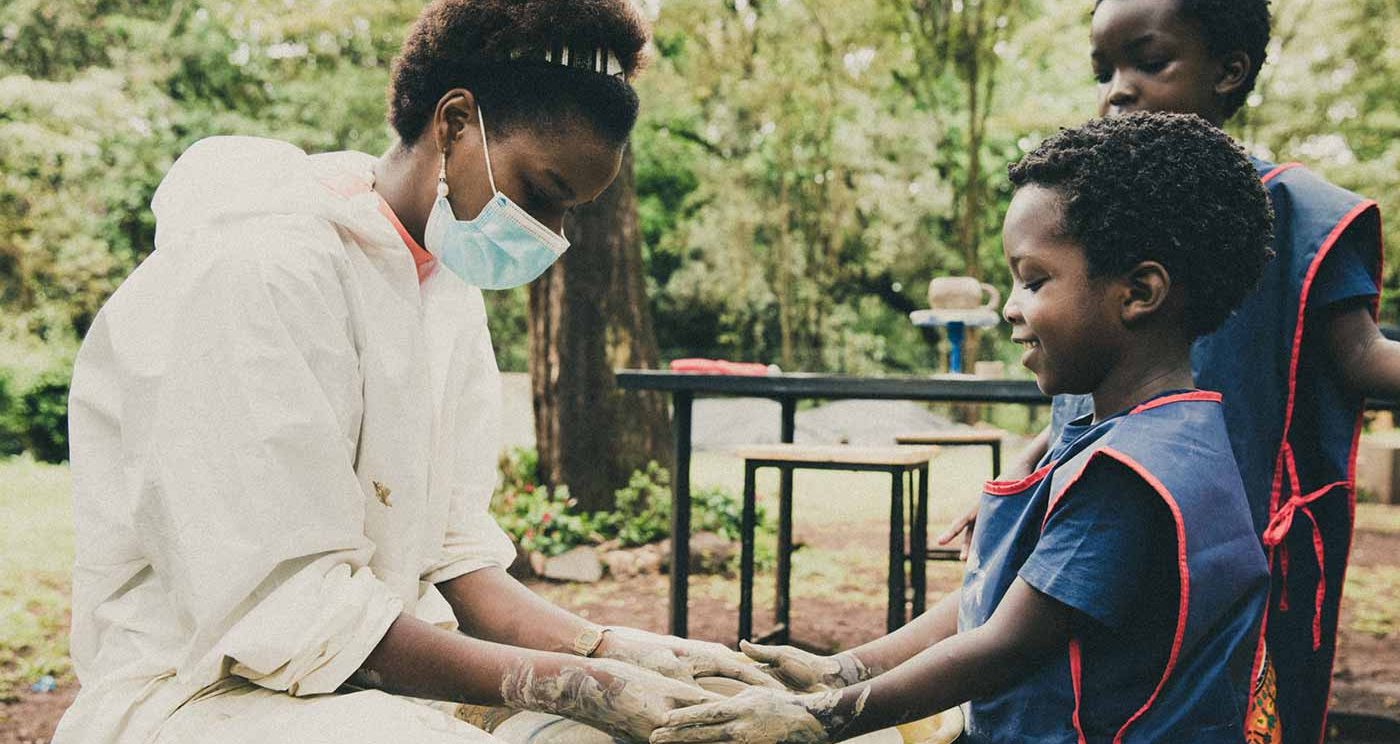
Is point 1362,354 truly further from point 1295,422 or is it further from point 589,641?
point 589,641

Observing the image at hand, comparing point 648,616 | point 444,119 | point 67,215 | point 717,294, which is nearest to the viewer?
point 444,119

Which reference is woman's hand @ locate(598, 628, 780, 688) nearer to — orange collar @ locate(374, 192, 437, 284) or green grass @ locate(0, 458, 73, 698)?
orange collar @ locate(374, 192, 437, 284)

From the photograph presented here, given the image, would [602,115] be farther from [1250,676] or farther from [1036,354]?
[1250,676]

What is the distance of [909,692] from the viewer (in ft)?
4.77

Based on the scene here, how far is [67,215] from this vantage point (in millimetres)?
13617

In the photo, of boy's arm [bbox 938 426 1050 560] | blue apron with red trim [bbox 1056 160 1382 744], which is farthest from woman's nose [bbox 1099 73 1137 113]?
boy's arm [bbox 938 426 1050 560]

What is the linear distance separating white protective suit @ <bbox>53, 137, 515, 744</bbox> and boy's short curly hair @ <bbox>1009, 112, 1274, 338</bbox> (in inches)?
39.3

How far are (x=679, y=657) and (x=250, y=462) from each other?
679 millimetres

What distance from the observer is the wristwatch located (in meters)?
1.81

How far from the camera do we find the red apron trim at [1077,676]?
4.64ft

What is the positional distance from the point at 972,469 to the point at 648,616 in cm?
739

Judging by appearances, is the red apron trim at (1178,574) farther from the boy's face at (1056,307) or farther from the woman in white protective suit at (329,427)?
the woman in white protective suit at (329,427)

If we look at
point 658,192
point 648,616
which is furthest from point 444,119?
point 658,192

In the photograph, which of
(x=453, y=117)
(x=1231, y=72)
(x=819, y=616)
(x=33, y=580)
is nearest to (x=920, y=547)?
(x=819, y=616)
